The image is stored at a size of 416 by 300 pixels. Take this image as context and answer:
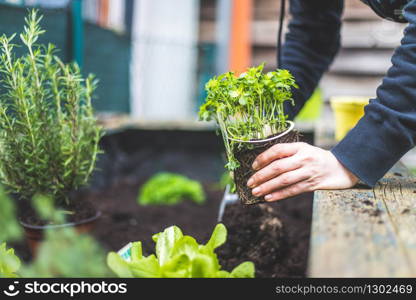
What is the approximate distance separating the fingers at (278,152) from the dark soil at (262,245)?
1.51 feet

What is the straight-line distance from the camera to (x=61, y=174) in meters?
1.89

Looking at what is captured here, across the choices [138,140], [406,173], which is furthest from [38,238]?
[138,140]

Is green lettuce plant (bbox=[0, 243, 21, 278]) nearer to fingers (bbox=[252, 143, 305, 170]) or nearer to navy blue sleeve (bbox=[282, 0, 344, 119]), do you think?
fingers (bbox=[252, 143, 305, 170])

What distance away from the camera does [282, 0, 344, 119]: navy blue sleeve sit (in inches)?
76.1

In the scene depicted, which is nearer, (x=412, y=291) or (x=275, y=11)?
(x=412, y=291)

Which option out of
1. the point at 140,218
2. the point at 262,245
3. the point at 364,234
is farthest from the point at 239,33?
the point at 364,234

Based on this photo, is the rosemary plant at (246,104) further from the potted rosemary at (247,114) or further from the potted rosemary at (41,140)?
the potted rosemary at (41,140)

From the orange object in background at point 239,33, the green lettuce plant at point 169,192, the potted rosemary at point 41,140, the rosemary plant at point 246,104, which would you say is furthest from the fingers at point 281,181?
the orange object in background at point 239,33

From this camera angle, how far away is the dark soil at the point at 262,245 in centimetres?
168

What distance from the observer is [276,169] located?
51.7 inches

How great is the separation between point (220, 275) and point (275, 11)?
4.45 meters

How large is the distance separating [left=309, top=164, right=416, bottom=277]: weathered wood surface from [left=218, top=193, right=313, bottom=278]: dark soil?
Answer: 511mm

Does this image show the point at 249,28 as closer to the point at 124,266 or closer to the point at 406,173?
the point at 406,173

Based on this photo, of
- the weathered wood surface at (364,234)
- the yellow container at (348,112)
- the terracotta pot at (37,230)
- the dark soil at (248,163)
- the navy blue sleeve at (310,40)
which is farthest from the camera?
the yellow container at (348,112)
